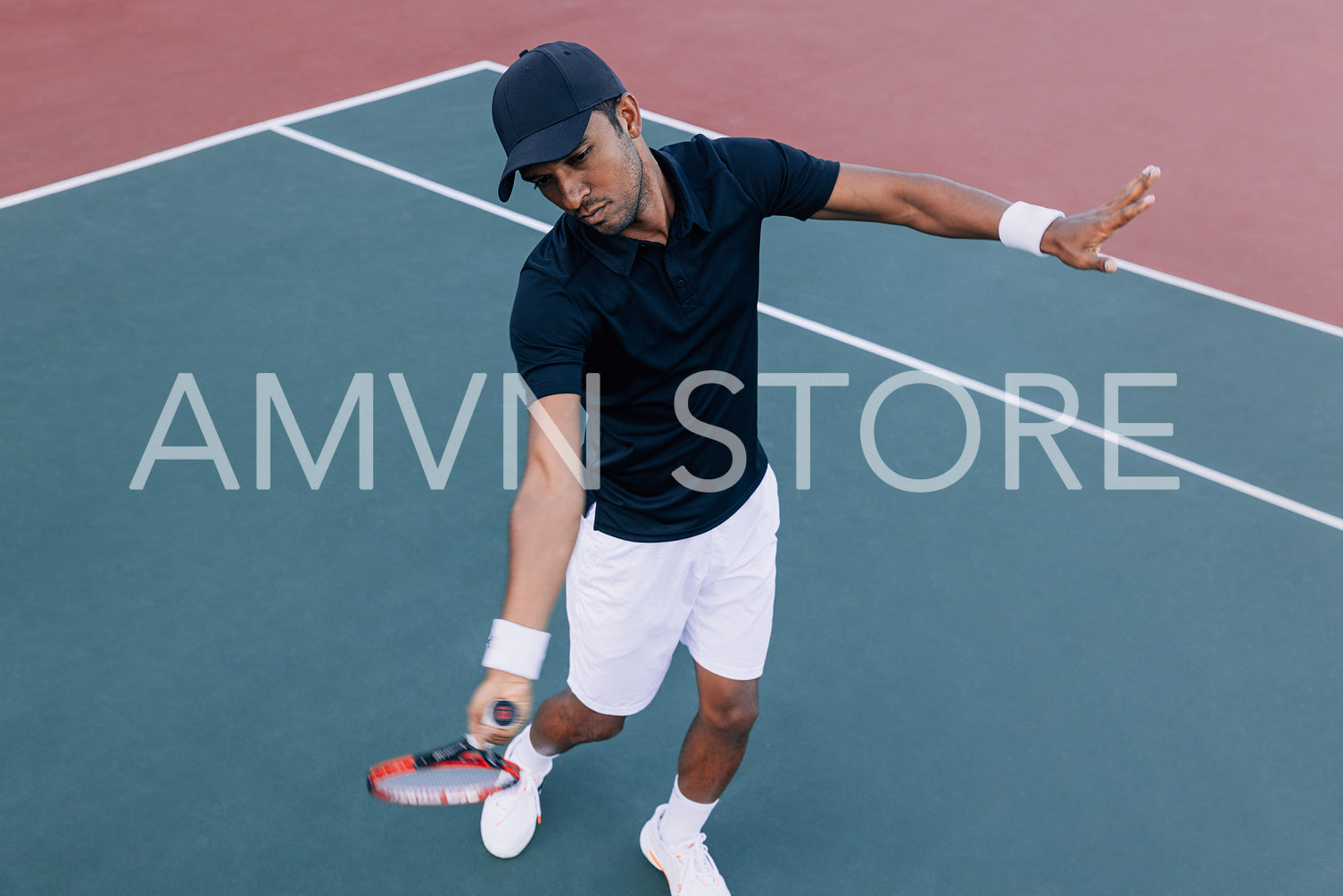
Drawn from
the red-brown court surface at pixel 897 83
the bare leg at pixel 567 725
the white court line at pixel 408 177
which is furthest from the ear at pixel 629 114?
the red-brown court surface at pixel 897 83

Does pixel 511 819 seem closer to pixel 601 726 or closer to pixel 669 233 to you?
pixel 601 726

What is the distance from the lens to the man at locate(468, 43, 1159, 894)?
8.95 ft

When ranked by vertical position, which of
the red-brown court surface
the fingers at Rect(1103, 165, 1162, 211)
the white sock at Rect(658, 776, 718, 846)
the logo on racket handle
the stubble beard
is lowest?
the white sock at Rect(658, 776, 718, 846)

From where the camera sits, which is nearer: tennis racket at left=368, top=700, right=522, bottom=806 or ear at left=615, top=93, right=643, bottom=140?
tennis racket at left=368, top=700, right=522, bottom=806

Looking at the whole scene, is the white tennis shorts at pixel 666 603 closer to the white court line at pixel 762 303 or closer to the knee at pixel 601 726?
the knee at pixel 601 726

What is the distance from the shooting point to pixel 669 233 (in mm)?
3000

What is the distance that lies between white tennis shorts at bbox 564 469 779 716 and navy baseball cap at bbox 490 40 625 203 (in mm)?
1023

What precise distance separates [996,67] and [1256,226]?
3.07m

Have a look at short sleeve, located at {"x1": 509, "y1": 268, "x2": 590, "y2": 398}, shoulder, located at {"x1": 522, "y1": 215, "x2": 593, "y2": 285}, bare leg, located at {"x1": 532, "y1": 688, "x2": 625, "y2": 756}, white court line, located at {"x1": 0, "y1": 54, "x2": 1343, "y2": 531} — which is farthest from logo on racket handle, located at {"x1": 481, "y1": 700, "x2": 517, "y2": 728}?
white court line, located at {"x1": 0, "y1": 54, "x2": 1343, "y2": 531}

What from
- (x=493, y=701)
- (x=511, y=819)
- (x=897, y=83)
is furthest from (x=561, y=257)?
(x=897, y=83)

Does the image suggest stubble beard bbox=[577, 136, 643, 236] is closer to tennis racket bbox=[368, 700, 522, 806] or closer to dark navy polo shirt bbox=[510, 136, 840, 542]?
dark navy polo shirt bbox=[510, 136, 840, 542]

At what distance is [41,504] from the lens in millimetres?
5211

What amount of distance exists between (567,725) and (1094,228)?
197 cm

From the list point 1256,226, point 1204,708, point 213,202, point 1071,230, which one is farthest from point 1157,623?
point 213,202
